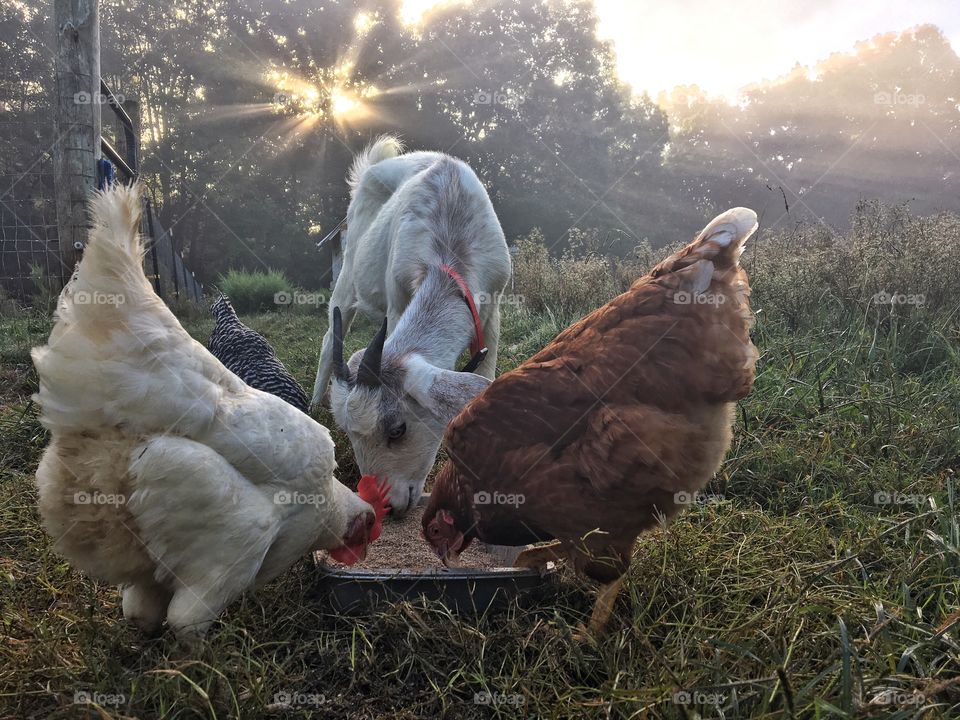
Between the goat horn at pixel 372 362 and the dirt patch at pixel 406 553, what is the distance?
2.83ft

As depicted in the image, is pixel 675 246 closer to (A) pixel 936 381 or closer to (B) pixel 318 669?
(A) pixel 936 381

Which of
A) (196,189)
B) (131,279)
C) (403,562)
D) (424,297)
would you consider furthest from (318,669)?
(196,189)

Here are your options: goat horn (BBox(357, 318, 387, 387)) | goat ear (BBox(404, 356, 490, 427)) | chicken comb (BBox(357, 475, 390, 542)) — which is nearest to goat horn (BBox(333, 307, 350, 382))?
goat horn (BBox(357, 318, 387, 387))

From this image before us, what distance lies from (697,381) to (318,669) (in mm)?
1825

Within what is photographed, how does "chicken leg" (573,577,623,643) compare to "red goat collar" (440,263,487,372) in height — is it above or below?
below

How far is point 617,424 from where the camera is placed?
7.19ft

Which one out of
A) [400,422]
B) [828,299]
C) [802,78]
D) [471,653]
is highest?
[802,78]

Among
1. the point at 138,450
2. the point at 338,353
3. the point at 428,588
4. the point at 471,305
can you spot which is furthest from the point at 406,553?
the point at 471,305

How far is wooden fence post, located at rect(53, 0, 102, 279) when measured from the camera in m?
4.86

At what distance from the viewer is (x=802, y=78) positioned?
25.4 meters

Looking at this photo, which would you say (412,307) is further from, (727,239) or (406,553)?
(727,239)

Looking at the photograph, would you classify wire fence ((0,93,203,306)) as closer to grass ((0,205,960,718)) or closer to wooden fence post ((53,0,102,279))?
wooden fence post ((53,0,102,279))

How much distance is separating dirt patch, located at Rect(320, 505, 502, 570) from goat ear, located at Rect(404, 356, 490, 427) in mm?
674

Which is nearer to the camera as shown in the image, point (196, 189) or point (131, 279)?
point (131, 279)
